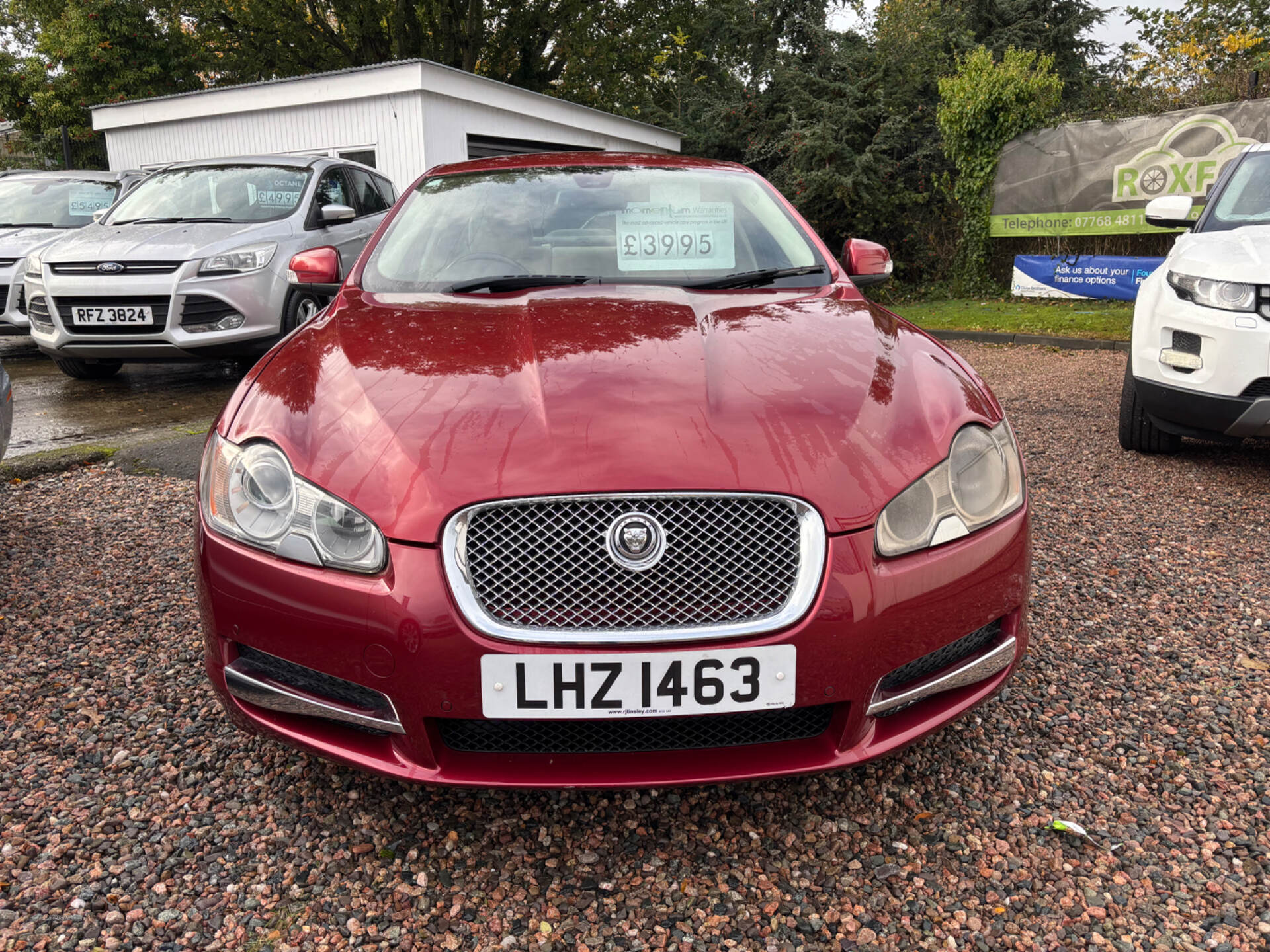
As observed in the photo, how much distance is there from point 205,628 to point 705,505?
1033 millimetres

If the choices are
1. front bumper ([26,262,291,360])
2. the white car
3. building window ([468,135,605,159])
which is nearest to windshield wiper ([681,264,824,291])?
the white car

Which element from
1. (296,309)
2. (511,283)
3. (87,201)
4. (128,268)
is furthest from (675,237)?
(87,201)

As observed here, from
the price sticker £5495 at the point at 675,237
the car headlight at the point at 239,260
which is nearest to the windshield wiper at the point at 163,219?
the car headlight at the point at 239,260

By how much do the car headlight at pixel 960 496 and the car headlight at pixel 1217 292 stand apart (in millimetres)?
2561

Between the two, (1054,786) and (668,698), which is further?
(1054,786)

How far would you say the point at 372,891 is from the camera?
174 cm

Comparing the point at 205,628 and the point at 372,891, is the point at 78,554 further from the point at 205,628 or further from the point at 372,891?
the point at 372,891

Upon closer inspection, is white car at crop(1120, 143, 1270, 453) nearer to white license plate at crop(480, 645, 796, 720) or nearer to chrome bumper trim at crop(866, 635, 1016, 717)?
chrome bumper trim at crop(866, 635, 1016, 717)

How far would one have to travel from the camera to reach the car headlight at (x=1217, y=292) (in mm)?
3861

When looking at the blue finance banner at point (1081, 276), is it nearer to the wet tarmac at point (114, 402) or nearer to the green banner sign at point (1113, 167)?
the green banner sign at point (1113, 167)

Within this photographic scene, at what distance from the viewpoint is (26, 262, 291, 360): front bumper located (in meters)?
6.42

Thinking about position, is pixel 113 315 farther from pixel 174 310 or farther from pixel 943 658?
pixel 943 658

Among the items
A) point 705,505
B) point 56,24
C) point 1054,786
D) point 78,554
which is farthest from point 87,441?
point 56,24

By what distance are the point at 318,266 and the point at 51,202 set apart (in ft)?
25.8
